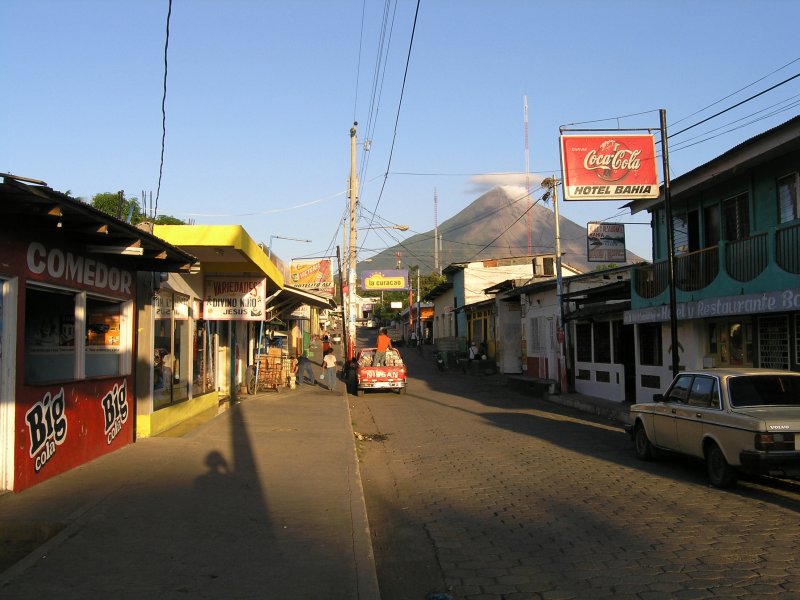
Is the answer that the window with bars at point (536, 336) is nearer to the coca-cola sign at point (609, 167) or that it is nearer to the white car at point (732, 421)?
the coca-cola sign at point (609, 167)

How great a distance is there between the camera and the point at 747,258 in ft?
45.8

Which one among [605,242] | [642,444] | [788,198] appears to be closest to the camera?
[642,444]

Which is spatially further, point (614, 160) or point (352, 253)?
point (352, 253)

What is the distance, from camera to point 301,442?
1223 centimetres

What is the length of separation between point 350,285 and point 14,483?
22.9 metres

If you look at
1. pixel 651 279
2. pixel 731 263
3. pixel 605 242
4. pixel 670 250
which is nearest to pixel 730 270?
pixel 731 263

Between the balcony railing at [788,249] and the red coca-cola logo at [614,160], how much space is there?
15.3 ft

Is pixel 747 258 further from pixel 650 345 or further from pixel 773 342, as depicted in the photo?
pixel 650 345

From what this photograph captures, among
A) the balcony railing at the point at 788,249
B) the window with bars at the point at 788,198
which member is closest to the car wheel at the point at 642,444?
the balcony railing at the point at 788,249

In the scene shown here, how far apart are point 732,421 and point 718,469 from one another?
781 millimetres

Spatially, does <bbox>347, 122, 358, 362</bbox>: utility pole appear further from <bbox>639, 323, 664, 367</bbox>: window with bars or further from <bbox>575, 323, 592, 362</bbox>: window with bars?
<bbox>639, 323, 664, 367</bbox>: window with bars

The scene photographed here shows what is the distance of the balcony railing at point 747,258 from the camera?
13.5 metres

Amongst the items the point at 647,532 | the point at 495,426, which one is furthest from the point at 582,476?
the point at 495,426

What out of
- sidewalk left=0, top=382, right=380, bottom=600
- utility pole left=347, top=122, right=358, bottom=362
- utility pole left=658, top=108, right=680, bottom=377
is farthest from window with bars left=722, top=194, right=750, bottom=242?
utility pole left=347, top=122, right=358, bottom=362
